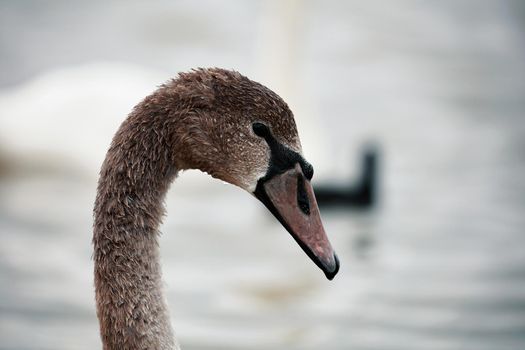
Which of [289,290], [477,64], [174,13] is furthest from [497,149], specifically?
[174,13]

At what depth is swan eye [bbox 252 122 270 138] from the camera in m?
3.18

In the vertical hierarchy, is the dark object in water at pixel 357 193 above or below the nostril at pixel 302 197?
above

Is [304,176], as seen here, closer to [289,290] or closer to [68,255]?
[289,290]

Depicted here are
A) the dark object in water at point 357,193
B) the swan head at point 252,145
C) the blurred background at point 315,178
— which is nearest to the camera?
the swan head at point 252,145

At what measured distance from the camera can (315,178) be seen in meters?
9.60

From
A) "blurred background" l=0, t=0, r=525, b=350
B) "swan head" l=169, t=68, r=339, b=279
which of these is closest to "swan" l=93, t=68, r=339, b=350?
"swan head" l=169, t=68, r=339, b=279

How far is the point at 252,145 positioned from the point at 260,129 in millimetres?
53

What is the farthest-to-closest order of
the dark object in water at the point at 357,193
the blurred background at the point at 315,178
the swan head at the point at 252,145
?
1. the dark object in water at the point at 357,193
2. the blurred background at the point at 315,178
3. the swan head at the point at 252,145

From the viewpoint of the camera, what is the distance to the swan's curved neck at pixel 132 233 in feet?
10.4

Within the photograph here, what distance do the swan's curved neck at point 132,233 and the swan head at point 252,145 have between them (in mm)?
93

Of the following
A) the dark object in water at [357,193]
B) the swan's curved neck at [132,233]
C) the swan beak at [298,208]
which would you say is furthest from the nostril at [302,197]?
the dark object in water at [357,193]

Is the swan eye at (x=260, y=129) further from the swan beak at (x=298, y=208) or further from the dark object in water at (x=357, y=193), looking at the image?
the dark object in water at (x=357, y=193)

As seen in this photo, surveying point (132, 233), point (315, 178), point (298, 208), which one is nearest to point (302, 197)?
point (298, 208)

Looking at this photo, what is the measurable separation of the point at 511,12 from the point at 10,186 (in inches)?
377
